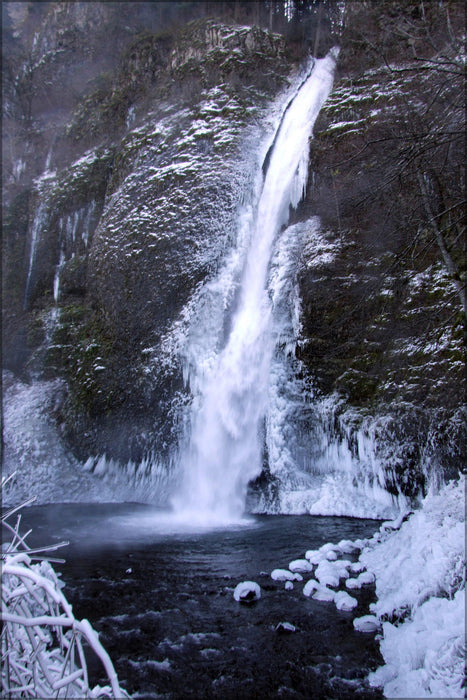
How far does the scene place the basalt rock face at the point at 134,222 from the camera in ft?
45.2

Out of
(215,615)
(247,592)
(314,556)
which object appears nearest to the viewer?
(215,615)

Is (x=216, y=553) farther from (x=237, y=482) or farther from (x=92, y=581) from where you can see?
(x=237, y=482)

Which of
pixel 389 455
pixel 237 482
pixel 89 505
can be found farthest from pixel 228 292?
pixel 89 505

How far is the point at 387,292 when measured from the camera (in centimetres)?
1060

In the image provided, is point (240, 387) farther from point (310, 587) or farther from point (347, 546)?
point (310, 587)

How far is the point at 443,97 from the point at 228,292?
8.44 m

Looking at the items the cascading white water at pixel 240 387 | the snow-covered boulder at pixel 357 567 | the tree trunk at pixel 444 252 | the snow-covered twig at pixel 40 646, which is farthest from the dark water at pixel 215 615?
the tree trunk at pixel 444 252

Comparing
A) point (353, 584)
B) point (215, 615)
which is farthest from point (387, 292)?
point (215, 615)

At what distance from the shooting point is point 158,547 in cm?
827

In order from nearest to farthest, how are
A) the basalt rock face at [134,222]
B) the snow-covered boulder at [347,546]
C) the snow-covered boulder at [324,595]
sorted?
the snow-covered boulder at [324,595] → the snow-covered boulder at [347,546] → the basalt rock face at [134,222]

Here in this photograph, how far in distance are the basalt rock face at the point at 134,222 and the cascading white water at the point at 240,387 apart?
0.94 m

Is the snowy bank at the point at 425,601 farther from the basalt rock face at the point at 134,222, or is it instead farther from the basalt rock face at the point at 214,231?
the basalt rock face at the point at 134,222

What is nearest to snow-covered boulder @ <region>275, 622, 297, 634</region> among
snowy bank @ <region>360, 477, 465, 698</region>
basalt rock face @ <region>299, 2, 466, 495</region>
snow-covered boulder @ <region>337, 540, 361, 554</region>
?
snowy bank @ <region>360, 477, 465, 698</region>

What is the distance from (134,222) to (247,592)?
12905 millimetres
